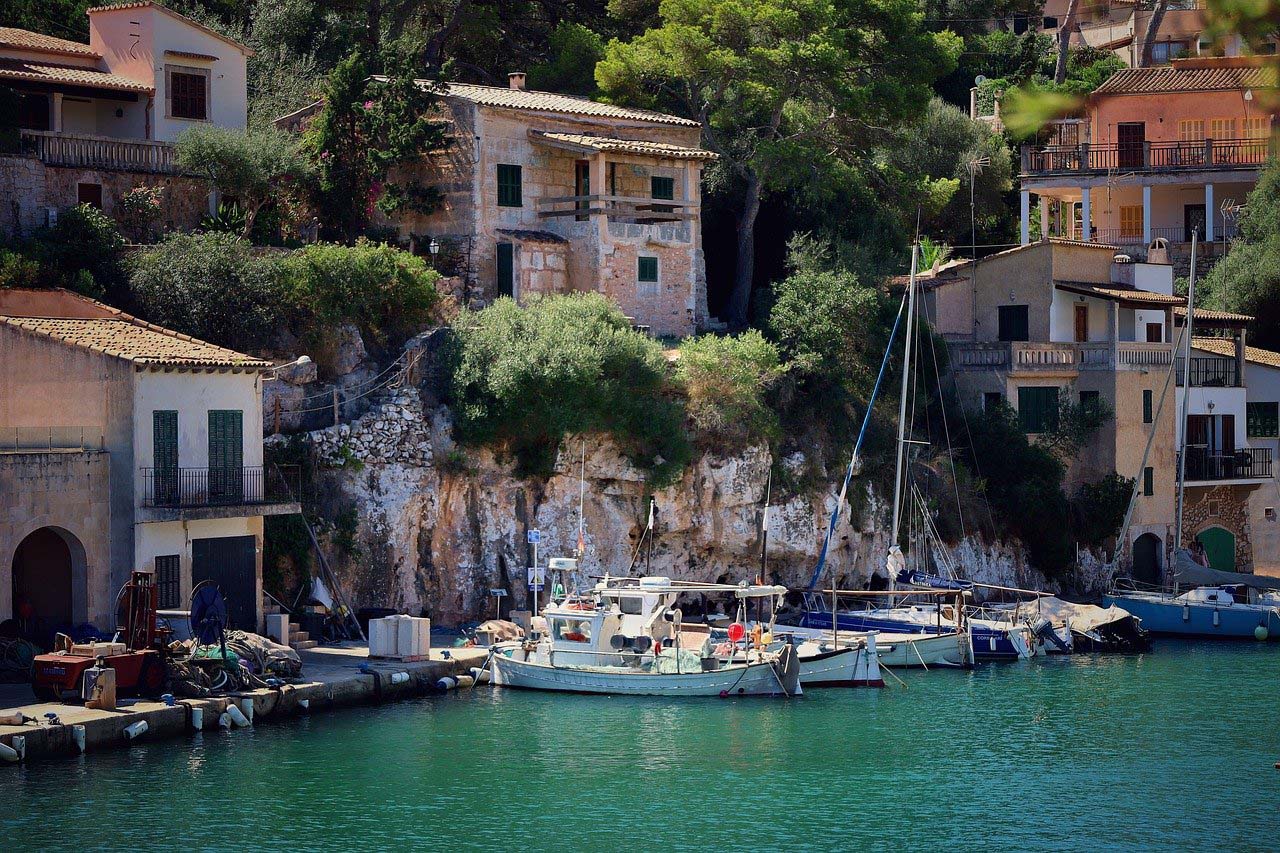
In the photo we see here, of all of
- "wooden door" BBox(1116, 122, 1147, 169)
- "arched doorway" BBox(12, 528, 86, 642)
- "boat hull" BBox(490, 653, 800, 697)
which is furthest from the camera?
"wooden door" BBox(1116, 122, 1147, 169)

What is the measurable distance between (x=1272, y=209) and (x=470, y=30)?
2659 cm

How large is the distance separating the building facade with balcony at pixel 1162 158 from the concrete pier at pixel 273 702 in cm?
3251

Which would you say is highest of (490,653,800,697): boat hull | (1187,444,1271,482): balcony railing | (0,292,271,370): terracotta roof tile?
(0,292,271,370): terracotta roof tile

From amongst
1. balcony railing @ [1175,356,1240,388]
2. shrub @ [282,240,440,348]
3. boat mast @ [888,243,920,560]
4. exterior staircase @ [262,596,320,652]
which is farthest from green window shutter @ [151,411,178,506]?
balcony railing @ [1175,356,1240,388]

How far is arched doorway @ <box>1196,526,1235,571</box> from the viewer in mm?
56719

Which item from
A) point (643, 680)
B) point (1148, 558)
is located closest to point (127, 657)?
point (643, 680)

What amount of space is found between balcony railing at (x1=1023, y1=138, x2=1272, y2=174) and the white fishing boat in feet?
99.1

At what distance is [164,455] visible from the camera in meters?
34.5

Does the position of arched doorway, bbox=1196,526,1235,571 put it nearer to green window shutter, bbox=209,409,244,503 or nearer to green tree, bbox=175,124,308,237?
green tree, bbox=175,124,308,237

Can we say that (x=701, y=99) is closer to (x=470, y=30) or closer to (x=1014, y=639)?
(x=470, y=30)

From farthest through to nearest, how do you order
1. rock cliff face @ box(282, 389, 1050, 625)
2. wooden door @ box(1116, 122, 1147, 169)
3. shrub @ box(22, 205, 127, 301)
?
wooden door @ box(1116, 122, 1147, 169) → rock cliff face @ box(282, 389, 1050, 625) → shrub @ box(22, 205, 127, 301)

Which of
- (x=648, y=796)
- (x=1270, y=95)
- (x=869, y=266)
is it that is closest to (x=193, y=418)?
(x=648, y=796)

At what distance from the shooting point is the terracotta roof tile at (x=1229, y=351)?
56.5 m

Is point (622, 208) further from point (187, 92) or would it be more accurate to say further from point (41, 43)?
point (41, 43)
